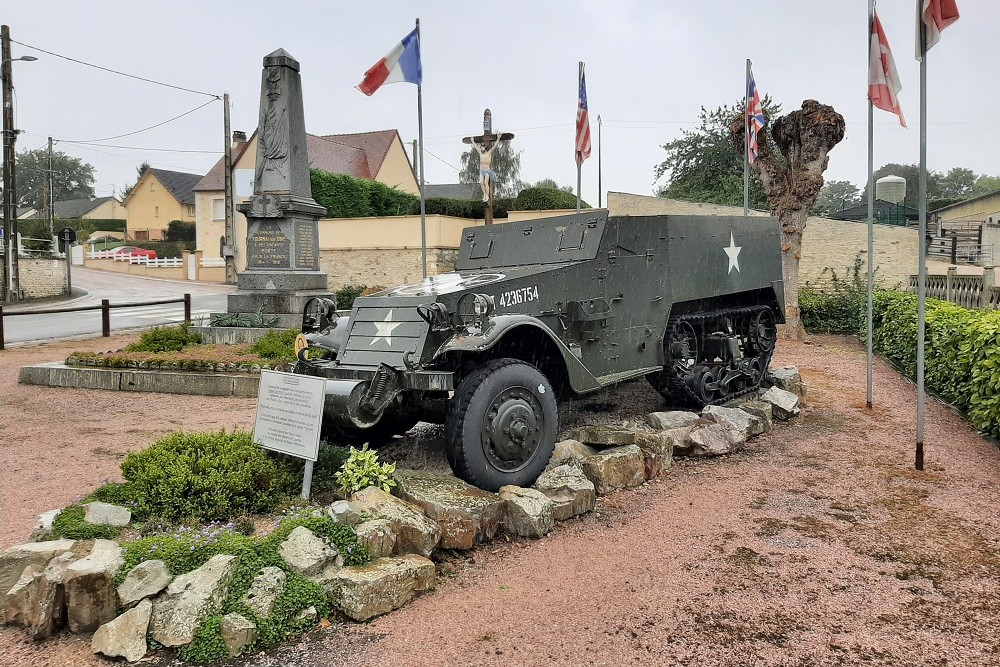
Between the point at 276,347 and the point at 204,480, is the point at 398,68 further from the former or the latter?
the point at 204,480

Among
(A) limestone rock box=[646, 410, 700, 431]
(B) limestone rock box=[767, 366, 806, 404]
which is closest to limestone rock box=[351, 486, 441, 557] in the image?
(A) limestone rock box=[646, 410, 700, 431]

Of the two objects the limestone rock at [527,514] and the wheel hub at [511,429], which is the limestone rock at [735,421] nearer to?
the wheel hub at [511,429]

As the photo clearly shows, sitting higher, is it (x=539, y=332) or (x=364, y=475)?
(x=539, y=332)

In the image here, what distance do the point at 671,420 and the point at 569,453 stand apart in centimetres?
153

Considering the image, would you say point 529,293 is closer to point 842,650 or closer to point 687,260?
point 687,260

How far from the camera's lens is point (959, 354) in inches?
302

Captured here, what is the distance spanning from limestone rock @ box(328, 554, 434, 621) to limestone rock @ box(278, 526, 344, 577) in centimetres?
11

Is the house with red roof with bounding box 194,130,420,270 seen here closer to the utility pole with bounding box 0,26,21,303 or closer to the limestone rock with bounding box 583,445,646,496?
the utility pole with bounding box 0,26,21,303

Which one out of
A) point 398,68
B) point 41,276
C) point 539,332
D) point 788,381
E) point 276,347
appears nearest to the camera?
point 539,332

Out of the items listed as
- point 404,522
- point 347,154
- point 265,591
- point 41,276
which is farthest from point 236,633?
point 347,154

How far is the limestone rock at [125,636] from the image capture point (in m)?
3.07

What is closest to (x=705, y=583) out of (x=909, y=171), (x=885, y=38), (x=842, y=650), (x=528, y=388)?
(x=842, y=650)

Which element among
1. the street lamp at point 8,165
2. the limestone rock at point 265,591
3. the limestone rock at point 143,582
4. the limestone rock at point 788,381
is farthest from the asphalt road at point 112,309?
the limestone rock at point 265,591

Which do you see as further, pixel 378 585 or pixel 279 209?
pixel 279 209
